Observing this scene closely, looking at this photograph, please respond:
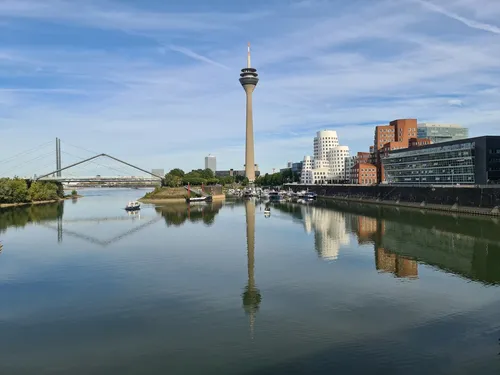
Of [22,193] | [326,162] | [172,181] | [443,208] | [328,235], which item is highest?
[326,162]

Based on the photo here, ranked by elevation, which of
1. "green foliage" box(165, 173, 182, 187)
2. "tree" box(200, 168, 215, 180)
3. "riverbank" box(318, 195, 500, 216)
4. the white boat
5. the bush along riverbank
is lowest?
"riverbank" box(318, 195, 500, 216)

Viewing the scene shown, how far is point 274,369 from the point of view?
9.48 m

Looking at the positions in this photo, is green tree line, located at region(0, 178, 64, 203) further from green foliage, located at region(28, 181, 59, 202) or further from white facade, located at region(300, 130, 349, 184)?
white facade, located at region(300, 130, 349, 184)

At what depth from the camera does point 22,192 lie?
6738 cm

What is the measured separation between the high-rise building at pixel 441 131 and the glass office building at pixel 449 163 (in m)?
31.1

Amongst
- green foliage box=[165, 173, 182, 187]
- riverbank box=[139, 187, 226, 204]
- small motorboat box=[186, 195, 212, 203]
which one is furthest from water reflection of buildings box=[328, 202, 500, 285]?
green foliage box=[165, 173, 182, 187]

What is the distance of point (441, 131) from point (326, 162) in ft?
103

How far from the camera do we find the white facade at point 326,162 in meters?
118

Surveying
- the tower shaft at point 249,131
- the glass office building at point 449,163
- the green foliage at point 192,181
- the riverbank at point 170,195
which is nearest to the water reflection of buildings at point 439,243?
the glass office building at point 449,163

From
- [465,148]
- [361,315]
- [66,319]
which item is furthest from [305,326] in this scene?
[465,148]

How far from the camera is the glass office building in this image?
50.9 m

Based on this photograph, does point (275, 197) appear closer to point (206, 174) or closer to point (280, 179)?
point (206, 174)

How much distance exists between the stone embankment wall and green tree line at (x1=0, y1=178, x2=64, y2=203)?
5356cm

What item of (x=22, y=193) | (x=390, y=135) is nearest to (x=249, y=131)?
(x=390, y=135)
